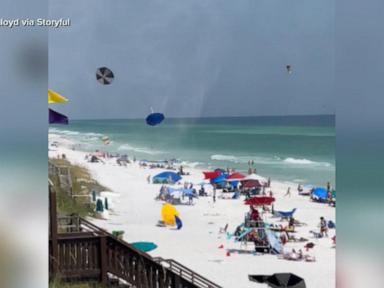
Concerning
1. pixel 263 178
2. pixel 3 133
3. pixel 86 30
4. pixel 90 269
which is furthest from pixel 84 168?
pixel 3 133

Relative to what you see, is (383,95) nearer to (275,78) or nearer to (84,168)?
(84,168)

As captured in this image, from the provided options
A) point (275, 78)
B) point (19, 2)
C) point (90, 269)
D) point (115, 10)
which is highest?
point (115, 10)

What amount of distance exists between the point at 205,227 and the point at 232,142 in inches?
445

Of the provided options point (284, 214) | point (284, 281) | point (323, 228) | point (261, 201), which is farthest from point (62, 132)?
point (284, 281)

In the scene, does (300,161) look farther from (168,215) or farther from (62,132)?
(168,215)

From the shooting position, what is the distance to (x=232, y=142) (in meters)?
22.1

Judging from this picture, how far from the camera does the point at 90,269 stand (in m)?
4.33

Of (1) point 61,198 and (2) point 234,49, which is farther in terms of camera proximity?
(2) point 234,49

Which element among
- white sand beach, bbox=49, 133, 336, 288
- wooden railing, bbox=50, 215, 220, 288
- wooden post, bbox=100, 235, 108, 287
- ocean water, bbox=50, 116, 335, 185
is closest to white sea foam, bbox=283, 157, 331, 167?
ocean water, bbox=50, 116, 335, 185

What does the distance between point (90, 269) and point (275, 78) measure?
14235 mm

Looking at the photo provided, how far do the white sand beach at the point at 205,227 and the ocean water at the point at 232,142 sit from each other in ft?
2.74

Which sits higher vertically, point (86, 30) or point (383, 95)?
point (86, 30)

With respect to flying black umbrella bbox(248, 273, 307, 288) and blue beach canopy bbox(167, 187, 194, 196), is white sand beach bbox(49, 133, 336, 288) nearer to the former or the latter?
blue beach canopy bbox(167, 187, 194, 196)

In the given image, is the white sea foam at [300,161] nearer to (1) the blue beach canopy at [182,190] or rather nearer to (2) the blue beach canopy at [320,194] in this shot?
(2) the blue beach canopy at [320,194]
